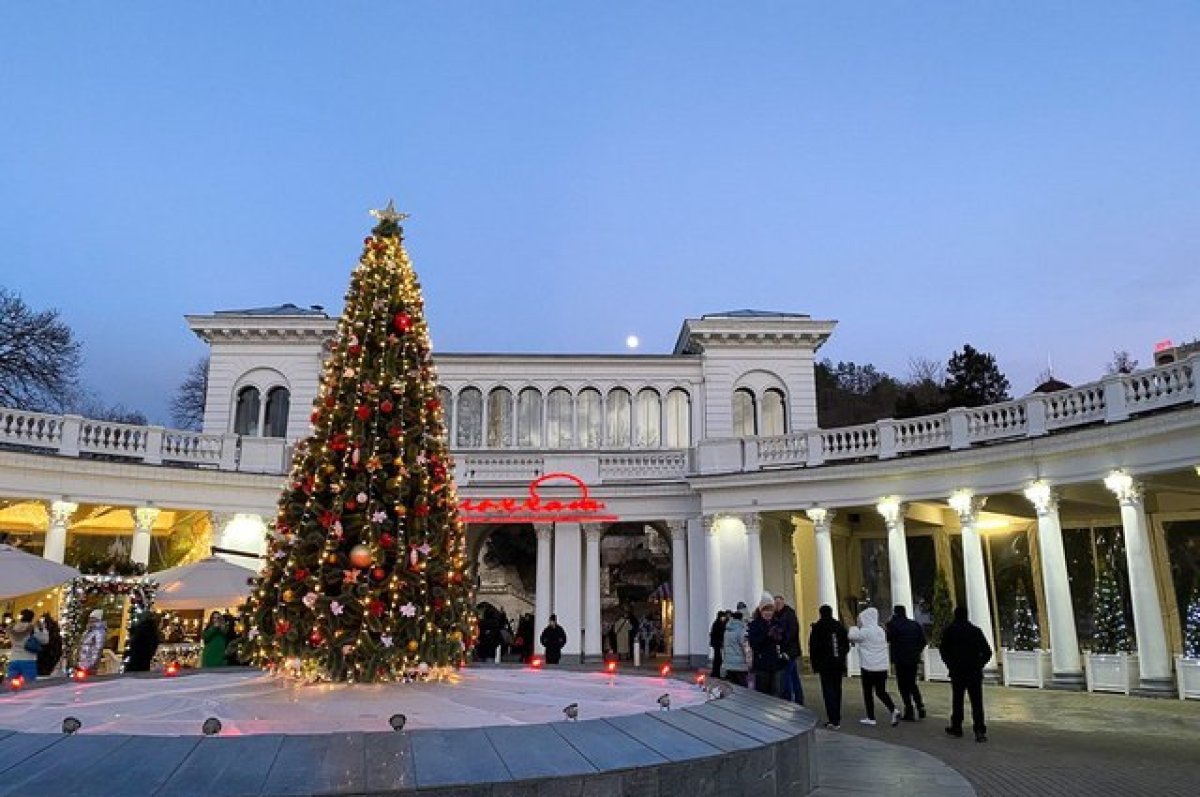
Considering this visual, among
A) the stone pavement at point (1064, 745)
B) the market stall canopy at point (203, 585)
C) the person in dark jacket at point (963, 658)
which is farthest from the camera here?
the market stall canopy at point (203, 585)

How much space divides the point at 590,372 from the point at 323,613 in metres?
26.6

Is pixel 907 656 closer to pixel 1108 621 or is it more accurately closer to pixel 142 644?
pixel 1108 621

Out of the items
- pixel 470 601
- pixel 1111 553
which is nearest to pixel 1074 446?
pixel 1111 553

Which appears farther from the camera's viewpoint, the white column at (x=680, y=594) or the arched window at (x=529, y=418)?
the arched window at (x=529, y=418)

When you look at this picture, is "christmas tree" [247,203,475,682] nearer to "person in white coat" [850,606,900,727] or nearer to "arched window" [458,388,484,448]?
"person in white coat" [850,606,900,727]

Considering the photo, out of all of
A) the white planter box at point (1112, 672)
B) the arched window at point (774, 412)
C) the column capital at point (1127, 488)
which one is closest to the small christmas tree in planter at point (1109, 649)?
→ the white planter box at point (1112, 672)

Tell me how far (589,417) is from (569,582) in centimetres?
987

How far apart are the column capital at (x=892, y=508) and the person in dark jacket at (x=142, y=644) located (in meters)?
17.6

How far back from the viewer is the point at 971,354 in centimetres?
4803

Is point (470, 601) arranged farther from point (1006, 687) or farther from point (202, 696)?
point (1006, 687)

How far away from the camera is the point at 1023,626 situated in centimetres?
2152

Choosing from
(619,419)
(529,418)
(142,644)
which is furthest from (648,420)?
(142,644)

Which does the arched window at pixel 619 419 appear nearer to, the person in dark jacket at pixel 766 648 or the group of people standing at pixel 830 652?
the group of people standing at pixel 830 652

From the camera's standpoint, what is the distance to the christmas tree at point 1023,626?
69.2 ft
